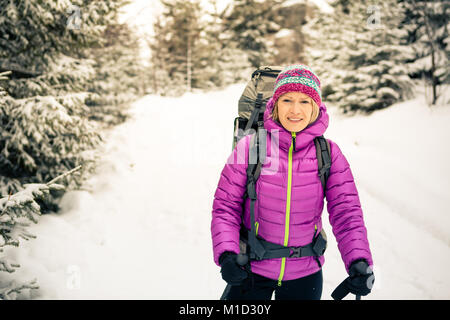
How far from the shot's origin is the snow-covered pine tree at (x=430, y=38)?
7.93m

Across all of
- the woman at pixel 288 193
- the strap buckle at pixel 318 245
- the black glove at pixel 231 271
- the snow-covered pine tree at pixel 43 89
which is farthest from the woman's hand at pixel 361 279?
the snow-covered pine tree at pixel 43 89

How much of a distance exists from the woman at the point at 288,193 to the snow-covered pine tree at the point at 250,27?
717 inches

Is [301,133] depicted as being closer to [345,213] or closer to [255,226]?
[345,213]

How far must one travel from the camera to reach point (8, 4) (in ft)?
11.9

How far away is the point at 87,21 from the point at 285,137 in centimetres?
504

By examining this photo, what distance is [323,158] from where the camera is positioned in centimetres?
187

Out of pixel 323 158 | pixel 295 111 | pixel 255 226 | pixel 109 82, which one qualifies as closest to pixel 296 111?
pixel 295 111

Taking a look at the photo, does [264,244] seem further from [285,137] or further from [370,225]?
[370,225]

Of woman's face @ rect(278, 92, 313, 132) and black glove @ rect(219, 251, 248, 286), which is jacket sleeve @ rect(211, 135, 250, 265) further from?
woman's face @ rect(278, 92, 313, 132)

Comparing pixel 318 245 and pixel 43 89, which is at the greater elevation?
pixel 43 89

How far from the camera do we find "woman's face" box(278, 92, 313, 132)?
71.4 inches

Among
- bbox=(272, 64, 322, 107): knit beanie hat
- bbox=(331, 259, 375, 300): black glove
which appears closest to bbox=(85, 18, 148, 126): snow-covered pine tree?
bbox=(272, 64, 322, 107): knit beanie hat

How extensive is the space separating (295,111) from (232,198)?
78cm
